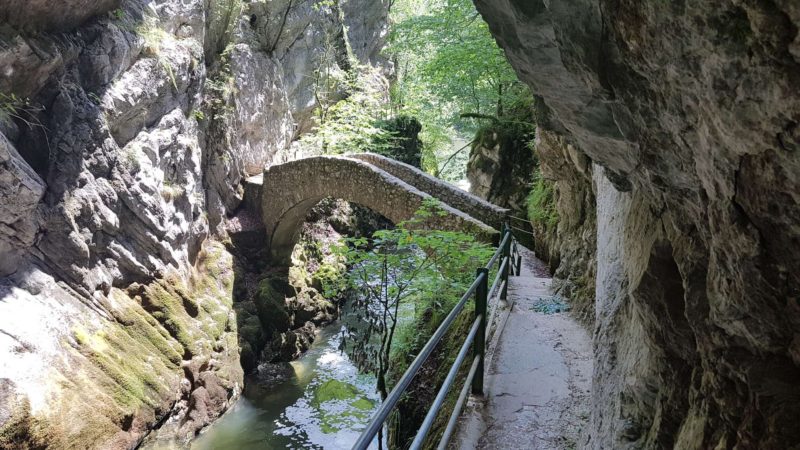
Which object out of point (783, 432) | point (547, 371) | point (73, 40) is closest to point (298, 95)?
point (73, 40)

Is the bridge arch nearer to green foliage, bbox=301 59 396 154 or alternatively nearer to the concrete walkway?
green foliage, bbox=301 59 396 154

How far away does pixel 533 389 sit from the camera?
3572 millimetres

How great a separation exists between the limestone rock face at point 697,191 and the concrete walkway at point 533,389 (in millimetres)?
1182

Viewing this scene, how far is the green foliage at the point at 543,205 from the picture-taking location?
354 inches

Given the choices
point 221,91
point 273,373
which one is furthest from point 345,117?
point 273,373

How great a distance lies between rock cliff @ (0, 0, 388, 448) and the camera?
20.9 ft

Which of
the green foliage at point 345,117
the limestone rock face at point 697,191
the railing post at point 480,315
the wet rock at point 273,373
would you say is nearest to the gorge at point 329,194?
the limestone rock face at point 697,191

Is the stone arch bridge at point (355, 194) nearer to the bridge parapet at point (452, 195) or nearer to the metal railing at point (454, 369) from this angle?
the bridge parapet at point (452, 195)

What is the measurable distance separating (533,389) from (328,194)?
8747mm

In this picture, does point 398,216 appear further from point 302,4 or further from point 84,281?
point 302,4

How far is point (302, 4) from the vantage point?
1497 centimetres

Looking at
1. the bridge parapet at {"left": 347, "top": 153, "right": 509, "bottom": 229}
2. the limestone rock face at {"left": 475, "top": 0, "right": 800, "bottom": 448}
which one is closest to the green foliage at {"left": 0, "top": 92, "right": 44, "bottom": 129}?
the bridge parapet at {"left": 347, "top": 153, "right": 509, "bottom": 229}

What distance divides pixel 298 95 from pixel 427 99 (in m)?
5.33

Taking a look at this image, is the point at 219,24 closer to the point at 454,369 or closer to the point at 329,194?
the point at 329,194
